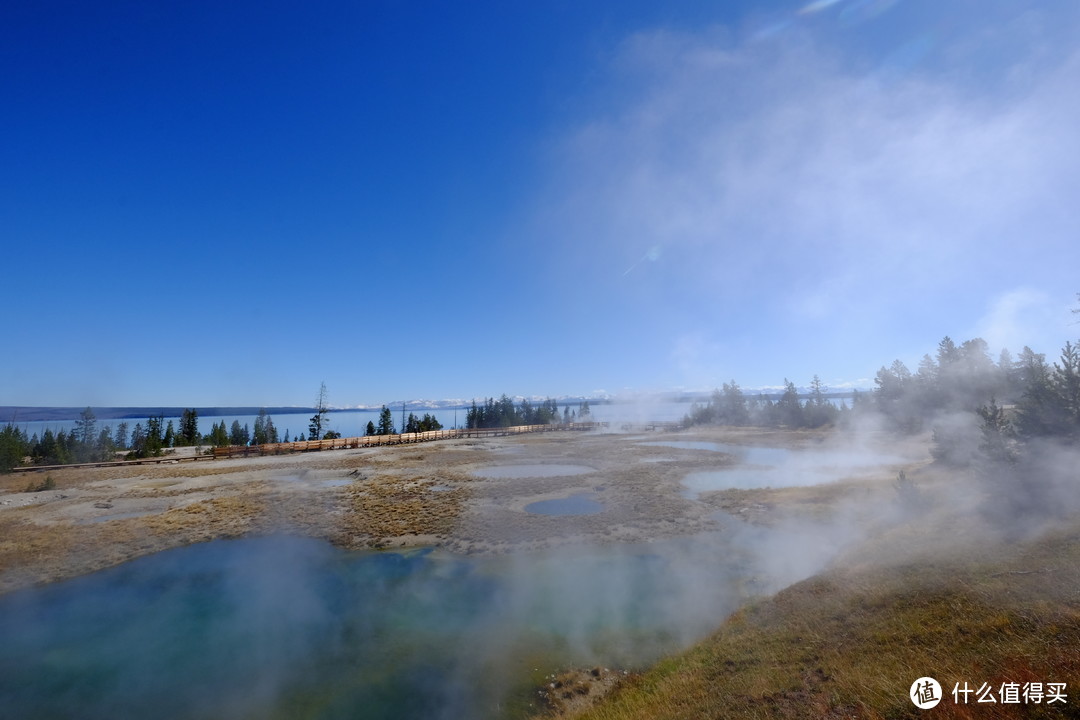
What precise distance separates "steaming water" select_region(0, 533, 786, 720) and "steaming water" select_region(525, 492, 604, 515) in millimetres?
7688

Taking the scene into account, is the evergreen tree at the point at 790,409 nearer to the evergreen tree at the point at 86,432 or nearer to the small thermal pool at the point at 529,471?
the small thermal pool at the point at 529,471

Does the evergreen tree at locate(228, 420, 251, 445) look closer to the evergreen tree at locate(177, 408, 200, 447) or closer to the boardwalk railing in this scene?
the evergreen tree at locate(177, 408, 200, 447)

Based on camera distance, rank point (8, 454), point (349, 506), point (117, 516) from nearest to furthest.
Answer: point (117, 516), point (349, 506), point (8, 454)

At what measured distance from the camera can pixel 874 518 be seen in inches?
835

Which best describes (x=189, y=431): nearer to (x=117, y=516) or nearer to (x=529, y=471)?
(x=117, y=516)

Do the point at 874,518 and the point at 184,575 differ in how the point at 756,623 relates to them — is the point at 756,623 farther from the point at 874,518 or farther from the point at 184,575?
the point at 184,575

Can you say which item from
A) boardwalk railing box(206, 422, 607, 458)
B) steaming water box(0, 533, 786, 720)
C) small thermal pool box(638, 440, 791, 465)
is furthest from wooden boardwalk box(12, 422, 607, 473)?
small thermal pool box(638, 440, 791, 465)

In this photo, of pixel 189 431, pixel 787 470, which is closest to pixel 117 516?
pixel 787 470

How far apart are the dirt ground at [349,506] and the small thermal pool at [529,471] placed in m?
0.46

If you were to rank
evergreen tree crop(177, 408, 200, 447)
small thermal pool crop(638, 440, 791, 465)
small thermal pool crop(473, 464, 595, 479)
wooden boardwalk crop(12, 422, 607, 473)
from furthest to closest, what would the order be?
evergreen tree crop(177, 408, 200, 447) → wooden boardwalk crop(12, 422, 607, 473) → small thermal pool crop(638, 440, 791, 465) → small thermal pool crop(473, 464, 595, 479)

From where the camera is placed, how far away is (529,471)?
46719 mm

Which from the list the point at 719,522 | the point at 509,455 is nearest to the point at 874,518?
the point at 719,522

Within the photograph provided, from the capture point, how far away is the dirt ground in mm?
22516

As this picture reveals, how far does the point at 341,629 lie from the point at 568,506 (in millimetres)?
18590
